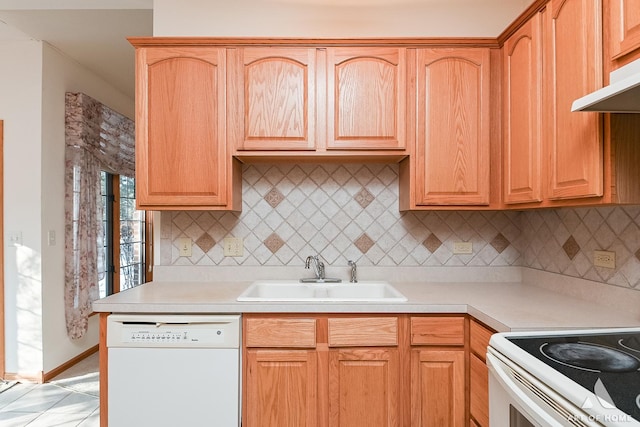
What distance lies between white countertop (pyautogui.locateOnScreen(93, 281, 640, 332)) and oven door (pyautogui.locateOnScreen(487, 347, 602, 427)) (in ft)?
0.85

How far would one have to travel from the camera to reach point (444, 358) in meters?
1.79

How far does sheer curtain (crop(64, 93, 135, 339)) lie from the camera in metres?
3.45

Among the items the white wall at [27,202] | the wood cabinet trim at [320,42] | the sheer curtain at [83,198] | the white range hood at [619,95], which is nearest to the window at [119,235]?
the sheer curtain at [83,198]

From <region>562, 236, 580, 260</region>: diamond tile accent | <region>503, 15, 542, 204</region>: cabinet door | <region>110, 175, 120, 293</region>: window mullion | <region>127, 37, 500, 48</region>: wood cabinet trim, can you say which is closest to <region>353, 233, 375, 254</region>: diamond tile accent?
<region>503, 15, 542, 204</region>: cabinet door

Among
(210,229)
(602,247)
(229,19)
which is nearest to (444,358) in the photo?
(602,247)

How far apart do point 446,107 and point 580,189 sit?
0.86 metres

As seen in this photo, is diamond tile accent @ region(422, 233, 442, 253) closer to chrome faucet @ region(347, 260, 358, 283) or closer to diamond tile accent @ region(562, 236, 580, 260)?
chrome faucet @ region(347, 260, 358, 283)

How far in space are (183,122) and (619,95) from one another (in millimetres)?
1881

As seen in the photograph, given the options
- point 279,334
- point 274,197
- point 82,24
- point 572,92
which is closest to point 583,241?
point 572,92

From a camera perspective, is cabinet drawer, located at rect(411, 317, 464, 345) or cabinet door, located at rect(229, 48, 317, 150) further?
cabinet door, located at rect(229, 48, 317, 150)

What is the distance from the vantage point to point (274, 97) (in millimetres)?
2109

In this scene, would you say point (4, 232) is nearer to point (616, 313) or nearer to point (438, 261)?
point (438, 261)

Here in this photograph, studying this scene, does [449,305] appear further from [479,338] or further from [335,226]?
[335,226]

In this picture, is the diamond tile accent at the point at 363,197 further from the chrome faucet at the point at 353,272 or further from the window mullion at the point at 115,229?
the window mullion at the point at 115,229
